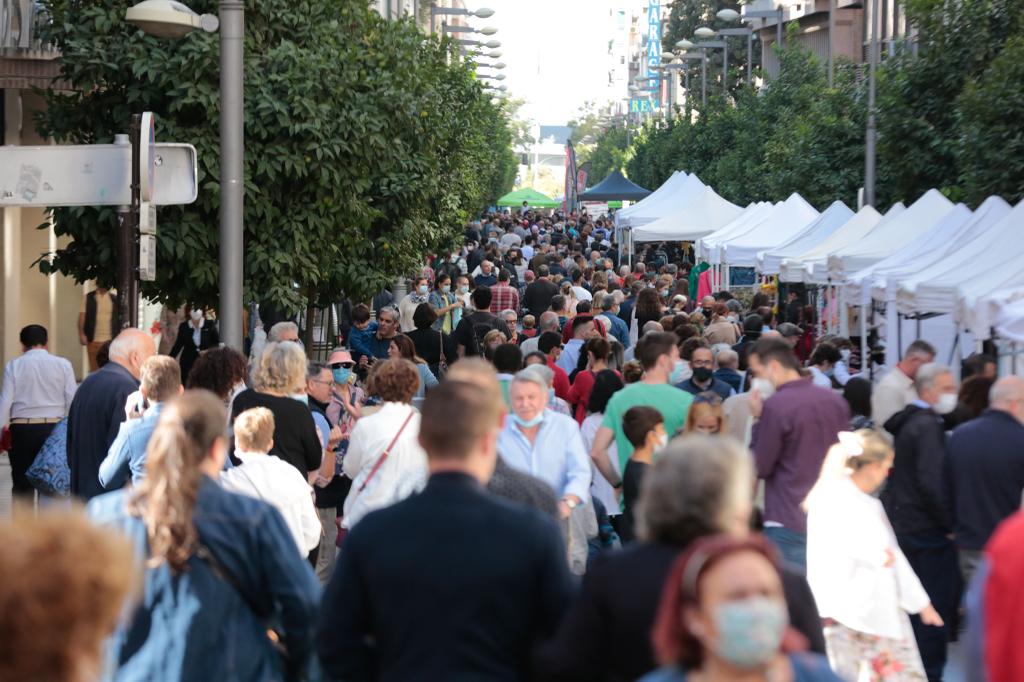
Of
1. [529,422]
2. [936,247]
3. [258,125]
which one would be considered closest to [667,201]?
[936,247]

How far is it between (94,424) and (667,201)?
26851mm

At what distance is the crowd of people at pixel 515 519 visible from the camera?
319 cm

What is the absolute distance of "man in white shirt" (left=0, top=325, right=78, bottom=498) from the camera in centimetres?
1108

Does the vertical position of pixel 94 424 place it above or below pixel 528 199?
below

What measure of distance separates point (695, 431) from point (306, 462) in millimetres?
2018

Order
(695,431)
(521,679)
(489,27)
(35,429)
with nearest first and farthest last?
(521,679), (695,431), (35,429), (489,27)

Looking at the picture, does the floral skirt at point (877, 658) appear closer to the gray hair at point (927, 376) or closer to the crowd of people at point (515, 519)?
the crowd of people at point (515, 519)

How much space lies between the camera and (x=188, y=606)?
14.8 feet

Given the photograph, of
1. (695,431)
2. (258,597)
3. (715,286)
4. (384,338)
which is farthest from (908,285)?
(715,286)

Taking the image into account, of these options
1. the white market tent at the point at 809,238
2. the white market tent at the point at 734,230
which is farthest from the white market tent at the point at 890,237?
the white market tent at the point at 734,230

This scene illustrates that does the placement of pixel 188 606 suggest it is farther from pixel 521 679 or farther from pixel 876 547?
pixel 876 547

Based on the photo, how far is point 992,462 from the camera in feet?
27.8

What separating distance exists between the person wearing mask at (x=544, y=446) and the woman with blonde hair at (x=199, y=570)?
132 inches

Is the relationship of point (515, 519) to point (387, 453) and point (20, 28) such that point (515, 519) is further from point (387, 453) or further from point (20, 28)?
Answer: point (20, 28)
